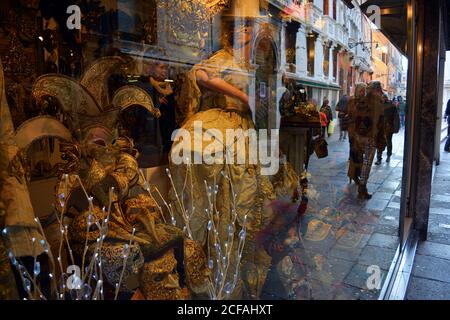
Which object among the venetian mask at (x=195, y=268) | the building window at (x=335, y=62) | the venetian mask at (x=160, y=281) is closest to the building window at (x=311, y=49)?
the building window at (x=335, y=62)

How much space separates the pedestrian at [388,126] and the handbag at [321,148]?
3.18 feet

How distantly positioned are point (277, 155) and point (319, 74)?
2.02 feet

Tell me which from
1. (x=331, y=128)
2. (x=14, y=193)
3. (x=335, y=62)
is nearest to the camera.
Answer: (x=14, y=193)

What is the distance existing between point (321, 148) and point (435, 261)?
4.96ft

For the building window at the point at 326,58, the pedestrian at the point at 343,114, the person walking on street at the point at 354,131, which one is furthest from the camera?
the person walking on street at the point at 354,131

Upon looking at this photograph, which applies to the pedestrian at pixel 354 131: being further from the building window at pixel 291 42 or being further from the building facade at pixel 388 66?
the building window at pixel 291 42

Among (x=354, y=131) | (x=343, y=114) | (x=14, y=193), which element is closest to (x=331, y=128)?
(x=343, y=114)

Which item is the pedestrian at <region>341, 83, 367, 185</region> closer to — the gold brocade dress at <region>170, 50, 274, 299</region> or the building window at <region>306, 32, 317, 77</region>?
the building window at <region>306, 32, 317, 77</region>

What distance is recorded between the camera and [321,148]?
247 cm

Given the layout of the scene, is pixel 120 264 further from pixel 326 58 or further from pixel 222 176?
pixel 326 58

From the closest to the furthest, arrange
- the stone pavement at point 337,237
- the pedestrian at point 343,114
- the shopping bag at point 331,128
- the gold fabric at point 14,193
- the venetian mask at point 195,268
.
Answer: the gold fabric at point 14,193 → the venetian mask at point 195,268 → the stone pavement at point 337,237 → the shopping bag at point 331,128 → the pedestrian at point 343,114

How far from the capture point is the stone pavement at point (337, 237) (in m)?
1.99
